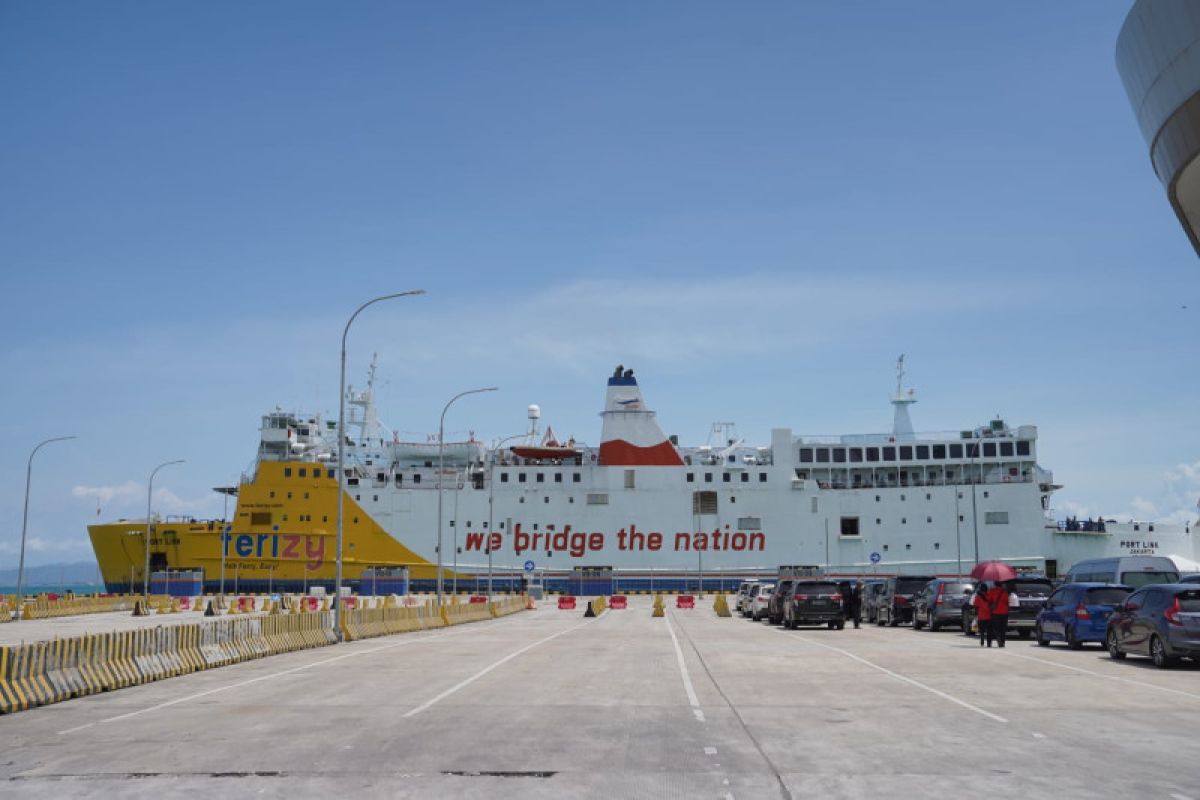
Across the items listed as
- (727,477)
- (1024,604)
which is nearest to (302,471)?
(727,477)

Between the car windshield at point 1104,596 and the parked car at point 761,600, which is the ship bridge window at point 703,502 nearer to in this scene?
the parked car at point 761,600

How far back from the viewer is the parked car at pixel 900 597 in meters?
34.8

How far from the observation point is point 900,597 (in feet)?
115

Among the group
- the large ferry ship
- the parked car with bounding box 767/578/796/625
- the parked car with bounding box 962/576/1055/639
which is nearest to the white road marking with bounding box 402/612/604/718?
the parked car with bounding box 767/578/796/625

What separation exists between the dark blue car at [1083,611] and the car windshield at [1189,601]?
4.09m

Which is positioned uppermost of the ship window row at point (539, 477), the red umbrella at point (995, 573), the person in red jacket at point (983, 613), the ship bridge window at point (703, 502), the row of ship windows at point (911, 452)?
the row of ship windows at point (911, 452)

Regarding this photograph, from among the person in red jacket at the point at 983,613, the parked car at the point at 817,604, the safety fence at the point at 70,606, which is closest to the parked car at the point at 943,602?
the parked car at the point at 817,604

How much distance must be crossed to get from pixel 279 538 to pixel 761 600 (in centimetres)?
3935

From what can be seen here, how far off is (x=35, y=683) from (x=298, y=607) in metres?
34.9

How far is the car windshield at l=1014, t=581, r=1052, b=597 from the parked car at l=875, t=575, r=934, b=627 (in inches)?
267

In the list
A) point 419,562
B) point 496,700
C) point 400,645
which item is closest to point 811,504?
point 419,562

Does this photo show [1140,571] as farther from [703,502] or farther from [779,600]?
[703,502]

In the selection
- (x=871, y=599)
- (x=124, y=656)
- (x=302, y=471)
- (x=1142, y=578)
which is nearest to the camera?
(x=124, y=656)

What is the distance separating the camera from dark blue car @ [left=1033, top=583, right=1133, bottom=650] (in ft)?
74.2
